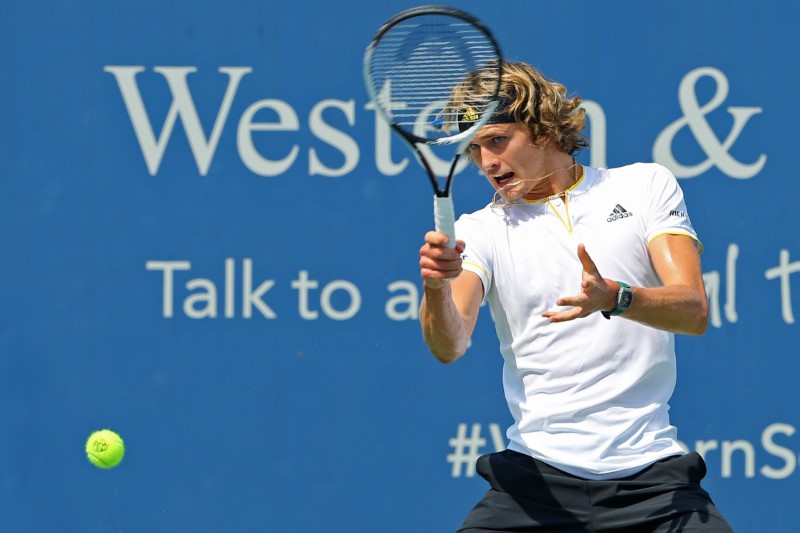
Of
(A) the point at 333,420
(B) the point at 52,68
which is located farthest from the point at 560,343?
Result: (B) the point at 52,68

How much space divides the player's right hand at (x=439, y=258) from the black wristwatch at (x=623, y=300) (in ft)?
1.05

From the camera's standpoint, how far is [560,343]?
270cm

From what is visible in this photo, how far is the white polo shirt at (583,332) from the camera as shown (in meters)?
2.63

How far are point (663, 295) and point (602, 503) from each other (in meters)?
0.48

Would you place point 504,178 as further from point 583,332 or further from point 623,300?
point 623,300

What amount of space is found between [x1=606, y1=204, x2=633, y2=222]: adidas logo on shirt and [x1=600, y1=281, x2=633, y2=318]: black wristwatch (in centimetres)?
40

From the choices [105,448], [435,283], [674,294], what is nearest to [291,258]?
[105,448]

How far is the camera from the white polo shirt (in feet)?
8.64

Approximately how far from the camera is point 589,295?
2.28 m

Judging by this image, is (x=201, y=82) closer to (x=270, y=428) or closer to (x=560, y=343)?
(x=270, y=428)

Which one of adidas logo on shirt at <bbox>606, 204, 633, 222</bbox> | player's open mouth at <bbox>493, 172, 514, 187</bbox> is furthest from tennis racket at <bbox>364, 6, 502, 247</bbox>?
adidas logo on shirt at <bbox>606, 204, 633, 222</bbox>

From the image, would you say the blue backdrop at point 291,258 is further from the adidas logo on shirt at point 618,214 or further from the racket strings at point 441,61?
the adidas logo on shirt at point 618,214

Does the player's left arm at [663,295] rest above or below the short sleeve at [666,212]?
below

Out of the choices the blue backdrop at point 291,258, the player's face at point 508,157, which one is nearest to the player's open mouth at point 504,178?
the player's face at point 508,157
